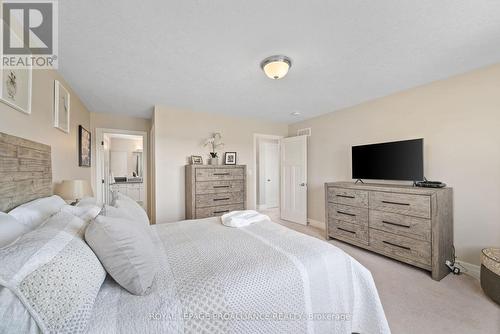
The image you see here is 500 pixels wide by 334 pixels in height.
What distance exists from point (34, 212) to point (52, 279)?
39.7 inches

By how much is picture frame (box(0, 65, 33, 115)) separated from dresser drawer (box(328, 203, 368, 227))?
373 centimetres

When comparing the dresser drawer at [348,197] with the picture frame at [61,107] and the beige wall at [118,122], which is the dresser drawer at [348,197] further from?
the beige wall at [118,122]

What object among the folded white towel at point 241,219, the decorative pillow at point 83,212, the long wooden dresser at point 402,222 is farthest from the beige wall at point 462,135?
the decorative pillow at point 83,212

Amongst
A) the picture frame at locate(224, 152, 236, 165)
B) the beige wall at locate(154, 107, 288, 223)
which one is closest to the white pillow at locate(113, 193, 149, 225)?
the beige wall at locate(154, 107, 288, 223)

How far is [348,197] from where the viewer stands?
3.04 metres

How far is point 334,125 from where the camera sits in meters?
3.82

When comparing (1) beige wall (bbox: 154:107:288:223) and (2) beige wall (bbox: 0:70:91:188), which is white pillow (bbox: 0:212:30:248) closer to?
(2) beige wall (bbox: 0:70:91:188)

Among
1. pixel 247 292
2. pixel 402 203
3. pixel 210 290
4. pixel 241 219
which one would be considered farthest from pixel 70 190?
pixel 402 203

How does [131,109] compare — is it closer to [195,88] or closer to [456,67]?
[195,88]

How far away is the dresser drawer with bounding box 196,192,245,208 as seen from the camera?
3.40 m

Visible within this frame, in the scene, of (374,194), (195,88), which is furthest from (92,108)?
(374,194)

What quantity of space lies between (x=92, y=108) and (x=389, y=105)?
4953 mm

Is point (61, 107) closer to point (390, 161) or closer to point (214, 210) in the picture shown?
point (214, 210)

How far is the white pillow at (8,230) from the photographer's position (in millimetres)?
987
